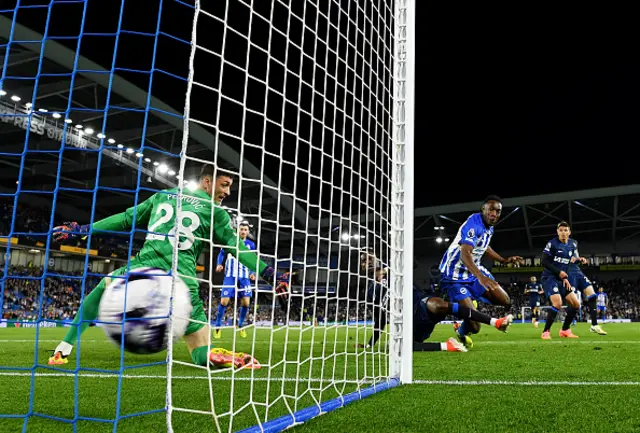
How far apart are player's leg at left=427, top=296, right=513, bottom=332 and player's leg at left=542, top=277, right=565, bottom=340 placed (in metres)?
3.57

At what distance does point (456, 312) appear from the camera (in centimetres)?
666

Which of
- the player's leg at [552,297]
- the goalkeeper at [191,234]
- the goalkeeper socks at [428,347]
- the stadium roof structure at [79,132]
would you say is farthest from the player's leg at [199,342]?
the stadium roof structure at [79,132]

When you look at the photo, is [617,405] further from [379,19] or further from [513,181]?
[513,181]

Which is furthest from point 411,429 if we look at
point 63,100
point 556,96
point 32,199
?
point 556,96

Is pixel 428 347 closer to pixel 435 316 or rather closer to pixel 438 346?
pixel 438 346

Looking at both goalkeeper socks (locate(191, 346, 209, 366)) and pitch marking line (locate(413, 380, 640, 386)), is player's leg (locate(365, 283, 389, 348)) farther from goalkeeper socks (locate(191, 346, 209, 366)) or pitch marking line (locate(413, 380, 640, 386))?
goalkeeper socks (locate(191, 346, 209, 366))

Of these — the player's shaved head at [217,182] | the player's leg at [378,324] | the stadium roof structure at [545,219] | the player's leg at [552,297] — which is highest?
the stadium roof structure at [545,219]

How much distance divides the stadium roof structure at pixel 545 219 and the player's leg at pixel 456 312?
89.0ft

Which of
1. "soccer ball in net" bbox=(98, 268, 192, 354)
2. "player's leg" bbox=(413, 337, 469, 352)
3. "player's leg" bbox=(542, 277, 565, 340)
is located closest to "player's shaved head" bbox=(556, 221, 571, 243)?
"player's leg" bbox=(542, 277, 565, 340)

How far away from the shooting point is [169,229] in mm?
3562

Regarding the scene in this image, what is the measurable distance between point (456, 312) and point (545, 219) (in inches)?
1287

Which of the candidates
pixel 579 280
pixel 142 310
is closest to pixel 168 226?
pixel 142 310

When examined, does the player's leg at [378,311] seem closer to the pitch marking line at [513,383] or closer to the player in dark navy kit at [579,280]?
the pitch marking line at [513,383]

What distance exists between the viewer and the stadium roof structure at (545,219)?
31750 millimetres
